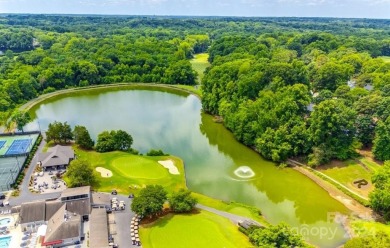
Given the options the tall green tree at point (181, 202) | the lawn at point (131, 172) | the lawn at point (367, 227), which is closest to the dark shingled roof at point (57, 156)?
the lawn at point (131, 172)

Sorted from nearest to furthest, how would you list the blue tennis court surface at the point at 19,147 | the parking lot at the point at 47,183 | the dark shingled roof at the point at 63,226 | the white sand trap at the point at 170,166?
the dark shingled roof at the point at 63,226, the parking lot at the point at 47,183, the white sand trap at the point at 170,166, the blue tennis court surface at the point at 19,147

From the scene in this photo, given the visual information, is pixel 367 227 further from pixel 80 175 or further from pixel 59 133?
pixel 59 133

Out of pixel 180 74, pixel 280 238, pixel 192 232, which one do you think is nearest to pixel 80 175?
pixel 192 232

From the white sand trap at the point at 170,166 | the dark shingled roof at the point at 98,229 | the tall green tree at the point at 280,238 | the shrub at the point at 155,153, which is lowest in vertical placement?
the white sand trap at the point at 170,166

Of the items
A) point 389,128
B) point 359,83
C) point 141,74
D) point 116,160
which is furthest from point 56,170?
point 359,83

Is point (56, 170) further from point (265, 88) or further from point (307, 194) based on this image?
point (265, 88)

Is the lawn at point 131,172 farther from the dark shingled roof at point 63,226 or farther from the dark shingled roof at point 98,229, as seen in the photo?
the dark shingled roof at point 63,226
